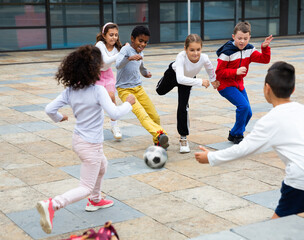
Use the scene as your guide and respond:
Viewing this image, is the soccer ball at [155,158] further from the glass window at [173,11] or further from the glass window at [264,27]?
the glass window at [264,27]

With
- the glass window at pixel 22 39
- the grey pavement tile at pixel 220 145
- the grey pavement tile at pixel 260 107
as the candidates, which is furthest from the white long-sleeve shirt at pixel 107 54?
the glass window at pixel 22 39

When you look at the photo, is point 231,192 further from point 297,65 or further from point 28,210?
point 297,65

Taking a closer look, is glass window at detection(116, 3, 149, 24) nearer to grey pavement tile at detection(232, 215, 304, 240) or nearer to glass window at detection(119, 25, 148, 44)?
glass window at detection(119, 25, 148, 44)

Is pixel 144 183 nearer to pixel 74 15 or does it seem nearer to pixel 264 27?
pixel 74 15

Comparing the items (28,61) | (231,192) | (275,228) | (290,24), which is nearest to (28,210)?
(231,192)

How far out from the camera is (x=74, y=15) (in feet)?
75.7

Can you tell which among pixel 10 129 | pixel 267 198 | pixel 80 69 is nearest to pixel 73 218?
pixel 80 69

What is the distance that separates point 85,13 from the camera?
23375mm

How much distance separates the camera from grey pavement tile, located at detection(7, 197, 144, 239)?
14.7 ft

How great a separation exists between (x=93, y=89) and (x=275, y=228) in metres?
1.94

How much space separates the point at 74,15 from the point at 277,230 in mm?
20686

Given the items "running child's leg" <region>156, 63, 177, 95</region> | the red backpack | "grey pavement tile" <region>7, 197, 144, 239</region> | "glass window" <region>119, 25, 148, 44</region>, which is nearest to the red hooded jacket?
"running child's leg" <region>156, 63, 177, 95</region>

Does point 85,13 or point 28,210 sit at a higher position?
point 85,13

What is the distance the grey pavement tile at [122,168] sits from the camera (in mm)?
6066
